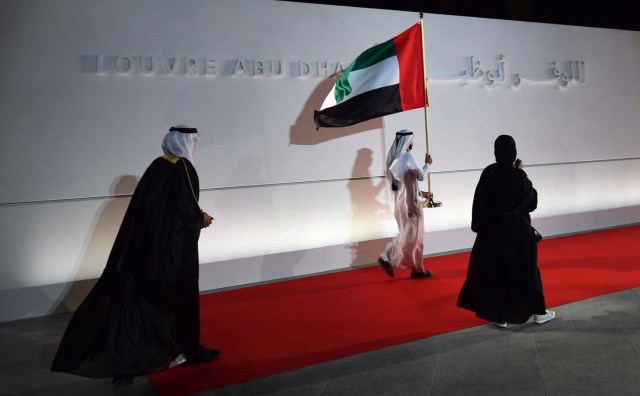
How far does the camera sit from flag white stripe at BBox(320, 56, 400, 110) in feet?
17.2

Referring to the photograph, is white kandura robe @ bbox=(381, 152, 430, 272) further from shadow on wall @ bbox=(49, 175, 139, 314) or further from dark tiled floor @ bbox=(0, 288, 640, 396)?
shadow on wall @ bbox=(49, 175, 139, 314)

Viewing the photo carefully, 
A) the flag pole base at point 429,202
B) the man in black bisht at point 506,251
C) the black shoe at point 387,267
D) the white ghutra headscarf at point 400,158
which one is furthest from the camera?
the black shoe at point 387,267

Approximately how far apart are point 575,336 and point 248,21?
4531 mm

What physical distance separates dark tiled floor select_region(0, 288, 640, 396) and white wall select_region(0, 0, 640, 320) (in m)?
1.64

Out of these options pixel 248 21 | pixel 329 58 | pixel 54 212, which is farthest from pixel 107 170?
pixel 329 58

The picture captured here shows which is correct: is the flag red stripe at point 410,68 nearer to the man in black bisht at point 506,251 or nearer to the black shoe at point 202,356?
the man in black bisht at point 506,251

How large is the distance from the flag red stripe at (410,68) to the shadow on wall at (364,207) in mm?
1398

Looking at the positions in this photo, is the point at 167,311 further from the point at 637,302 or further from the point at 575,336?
the point at 637,302

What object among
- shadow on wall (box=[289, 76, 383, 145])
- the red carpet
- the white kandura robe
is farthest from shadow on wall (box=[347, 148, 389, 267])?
the white kandura robe

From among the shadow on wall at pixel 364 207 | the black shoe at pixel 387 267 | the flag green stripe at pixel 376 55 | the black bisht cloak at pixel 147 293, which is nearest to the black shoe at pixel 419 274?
the black shoe at pixel 387 267

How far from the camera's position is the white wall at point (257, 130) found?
5023 mm

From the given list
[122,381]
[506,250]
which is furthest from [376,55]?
[122,381]

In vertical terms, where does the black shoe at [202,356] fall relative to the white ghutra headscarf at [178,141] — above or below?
below

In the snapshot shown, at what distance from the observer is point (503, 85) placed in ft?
24.5
